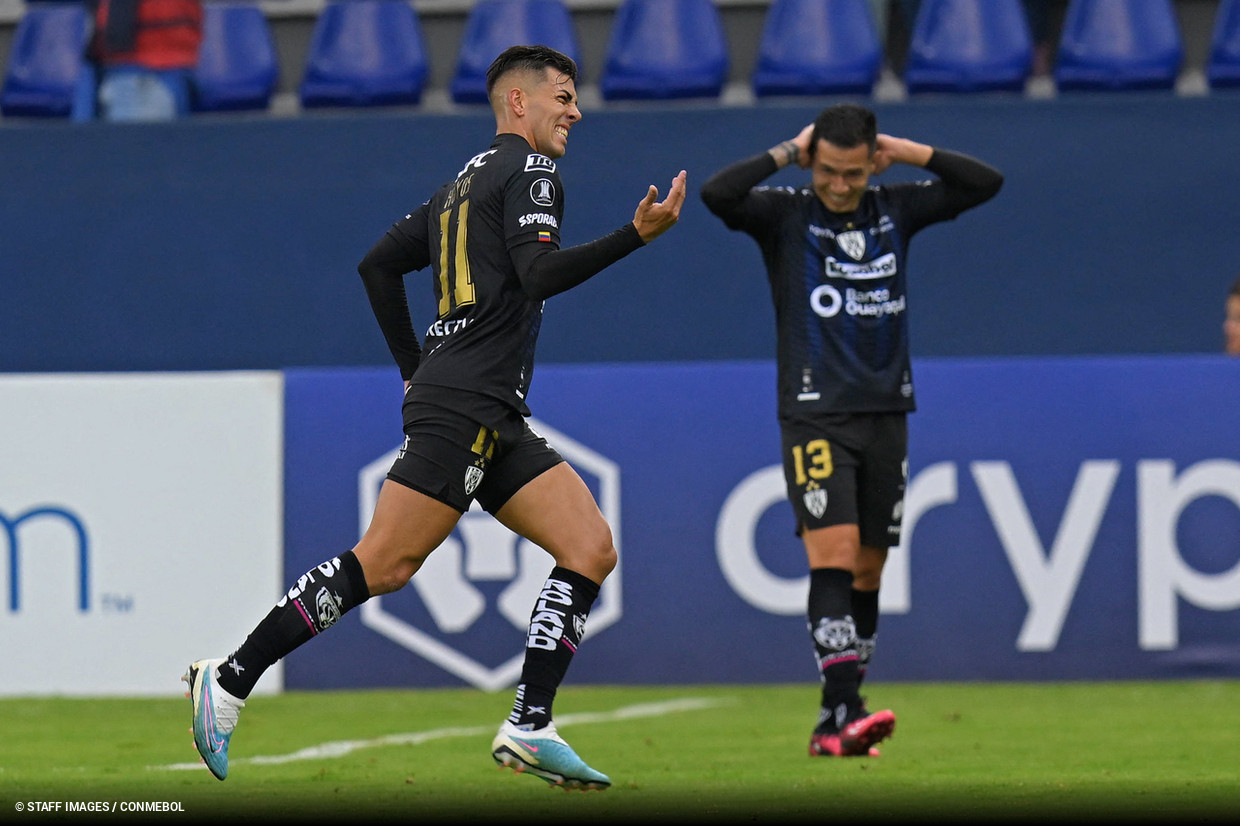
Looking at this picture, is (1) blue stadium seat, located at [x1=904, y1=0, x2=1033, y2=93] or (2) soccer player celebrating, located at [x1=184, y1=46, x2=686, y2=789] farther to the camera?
(1) blue stadium seat, located at [x1=904, y1=0, x2=1033, y2=93]

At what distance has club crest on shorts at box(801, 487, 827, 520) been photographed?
5.73 m

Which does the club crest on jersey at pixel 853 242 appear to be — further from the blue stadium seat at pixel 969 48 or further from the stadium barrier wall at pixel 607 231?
the blue stadium seat at pixel 969 48

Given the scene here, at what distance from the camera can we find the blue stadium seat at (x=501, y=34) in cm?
1109

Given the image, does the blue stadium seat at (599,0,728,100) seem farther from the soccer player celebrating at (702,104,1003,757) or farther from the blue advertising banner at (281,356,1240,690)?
the soccer player celebrating at (702,104,1003,757)

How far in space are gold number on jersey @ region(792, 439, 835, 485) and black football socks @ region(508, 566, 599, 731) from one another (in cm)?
135

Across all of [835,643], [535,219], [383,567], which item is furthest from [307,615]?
[835,643]

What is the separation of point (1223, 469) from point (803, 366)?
2.92m

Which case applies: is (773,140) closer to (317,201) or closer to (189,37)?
(317,201)

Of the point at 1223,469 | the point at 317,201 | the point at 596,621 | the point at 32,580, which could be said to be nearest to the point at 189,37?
the point at 317,201

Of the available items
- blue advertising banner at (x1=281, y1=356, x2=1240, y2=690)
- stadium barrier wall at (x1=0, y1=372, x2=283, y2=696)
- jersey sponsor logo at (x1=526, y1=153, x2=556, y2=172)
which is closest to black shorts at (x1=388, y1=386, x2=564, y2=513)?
jersey sponsor logo at (x1=526, y1=153, x2=556, y2=172)

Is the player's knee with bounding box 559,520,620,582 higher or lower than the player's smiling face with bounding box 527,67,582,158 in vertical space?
lower

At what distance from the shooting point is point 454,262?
4.57 metres

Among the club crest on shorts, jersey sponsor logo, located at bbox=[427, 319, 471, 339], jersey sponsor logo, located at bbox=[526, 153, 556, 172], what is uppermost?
jersey sponsor logo, located at bbox=[526, 153, 556, 172]

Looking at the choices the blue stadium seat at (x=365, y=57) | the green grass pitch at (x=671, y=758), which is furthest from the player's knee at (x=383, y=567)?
the blue stadium seat at (x=365, y=57)
